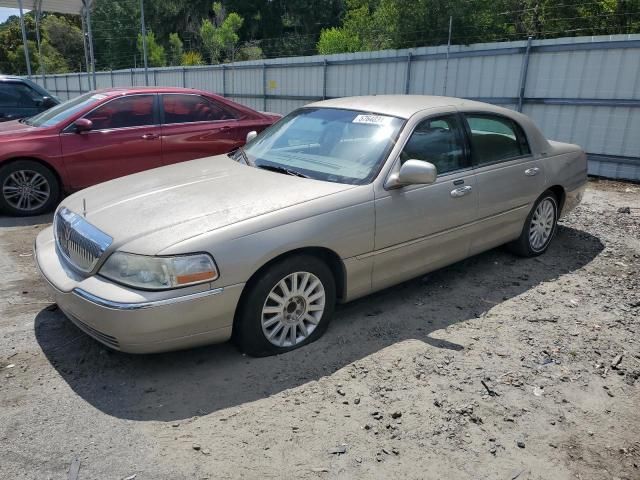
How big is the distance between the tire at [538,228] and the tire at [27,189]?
17.8 ft

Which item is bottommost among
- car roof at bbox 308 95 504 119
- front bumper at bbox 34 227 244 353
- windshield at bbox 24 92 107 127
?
front bumper at bbox 34 227 244 353

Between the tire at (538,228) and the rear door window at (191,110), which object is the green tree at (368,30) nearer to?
the rear door window at (191,110)

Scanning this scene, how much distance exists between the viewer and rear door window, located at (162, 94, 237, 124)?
743 centimetres

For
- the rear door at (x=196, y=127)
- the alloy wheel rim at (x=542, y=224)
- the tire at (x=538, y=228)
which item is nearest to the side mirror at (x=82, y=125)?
the rear door at (x=196, y=127)

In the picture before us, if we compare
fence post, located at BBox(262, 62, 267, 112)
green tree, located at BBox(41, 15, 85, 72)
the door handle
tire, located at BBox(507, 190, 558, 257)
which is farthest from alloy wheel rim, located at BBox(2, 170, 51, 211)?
green tree, located at BBox(41, 15, 85, 72)

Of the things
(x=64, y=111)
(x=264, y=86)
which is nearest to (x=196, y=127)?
(x=64, y=111)

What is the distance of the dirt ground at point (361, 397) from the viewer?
8.80ft

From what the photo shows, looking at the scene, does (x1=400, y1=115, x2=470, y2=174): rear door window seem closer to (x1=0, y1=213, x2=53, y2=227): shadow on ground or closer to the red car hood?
(x1=0, y1=213, x2=53, y2=227): shadow on ground

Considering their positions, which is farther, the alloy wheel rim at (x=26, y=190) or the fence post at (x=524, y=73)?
the fence post at (x=524, y=73)

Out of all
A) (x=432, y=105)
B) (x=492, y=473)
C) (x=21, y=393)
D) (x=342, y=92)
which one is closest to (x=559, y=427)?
(x=492, y=473)

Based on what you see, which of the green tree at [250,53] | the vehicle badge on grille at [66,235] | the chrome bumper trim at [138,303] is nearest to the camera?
the chrome bumper trim at [138,303]

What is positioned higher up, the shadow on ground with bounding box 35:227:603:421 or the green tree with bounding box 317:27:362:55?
the green tree with bounding box 317:27:362:55

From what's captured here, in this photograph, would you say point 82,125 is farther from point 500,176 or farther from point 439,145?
point 500,176

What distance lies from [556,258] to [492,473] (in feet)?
11.3
